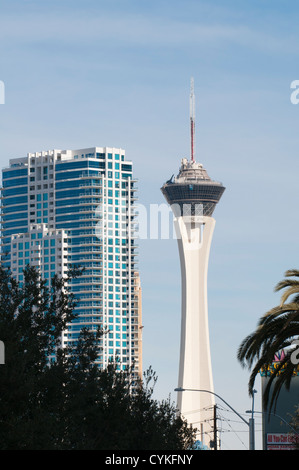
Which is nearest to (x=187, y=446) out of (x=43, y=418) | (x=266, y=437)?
(x=43, y=418)

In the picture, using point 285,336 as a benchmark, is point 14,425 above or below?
below

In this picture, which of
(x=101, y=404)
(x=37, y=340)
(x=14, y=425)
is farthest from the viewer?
(x=101, y=404)

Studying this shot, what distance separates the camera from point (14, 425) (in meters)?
36.4

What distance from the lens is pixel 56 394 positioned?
4347 cm

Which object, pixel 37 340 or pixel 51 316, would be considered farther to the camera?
pixel 51 316

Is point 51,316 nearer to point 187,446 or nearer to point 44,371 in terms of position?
point 44,371

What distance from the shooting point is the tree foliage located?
123 ft

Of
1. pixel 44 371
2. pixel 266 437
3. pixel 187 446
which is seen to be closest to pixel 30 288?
pixel 44 371

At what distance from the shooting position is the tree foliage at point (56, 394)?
37.4 metres
